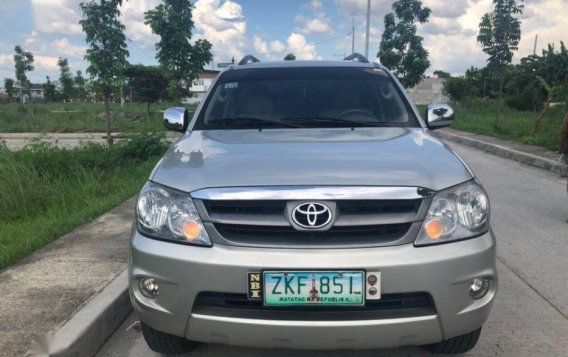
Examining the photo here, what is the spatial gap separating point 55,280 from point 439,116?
9.75ft

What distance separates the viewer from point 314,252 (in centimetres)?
212

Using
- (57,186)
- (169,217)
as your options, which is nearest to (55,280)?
(169,217)

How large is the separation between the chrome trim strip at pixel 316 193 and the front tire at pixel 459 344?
810 millimetres

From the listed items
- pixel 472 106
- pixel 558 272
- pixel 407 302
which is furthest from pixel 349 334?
pixel 472 106

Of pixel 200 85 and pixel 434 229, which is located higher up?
pixel 200 85

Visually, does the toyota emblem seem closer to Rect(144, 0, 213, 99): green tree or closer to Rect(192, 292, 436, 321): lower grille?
Rect(192, 292, 436, 321): lower grille

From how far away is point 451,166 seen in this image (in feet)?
8.20


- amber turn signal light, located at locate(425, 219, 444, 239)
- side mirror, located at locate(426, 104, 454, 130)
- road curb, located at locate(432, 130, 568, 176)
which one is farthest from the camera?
road curb, located at locate(432, 130, 568, 176)

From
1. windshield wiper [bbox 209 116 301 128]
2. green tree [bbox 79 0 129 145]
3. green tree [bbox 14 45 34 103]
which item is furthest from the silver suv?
green tree [bbox 14 45 34 103]

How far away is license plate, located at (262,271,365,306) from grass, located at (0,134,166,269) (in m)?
2.84

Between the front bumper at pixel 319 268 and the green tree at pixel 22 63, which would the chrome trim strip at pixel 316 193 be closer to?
the front bumper at pixel 319 268

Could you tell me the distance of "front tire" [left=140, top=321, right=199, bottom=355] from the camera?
99.5 inches

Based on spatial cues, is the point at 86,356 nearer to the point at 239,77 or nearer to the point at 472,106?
the point at 239,77

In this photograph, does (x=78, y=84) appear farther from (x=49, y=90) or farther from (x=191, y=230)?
(x=191, y=230)
